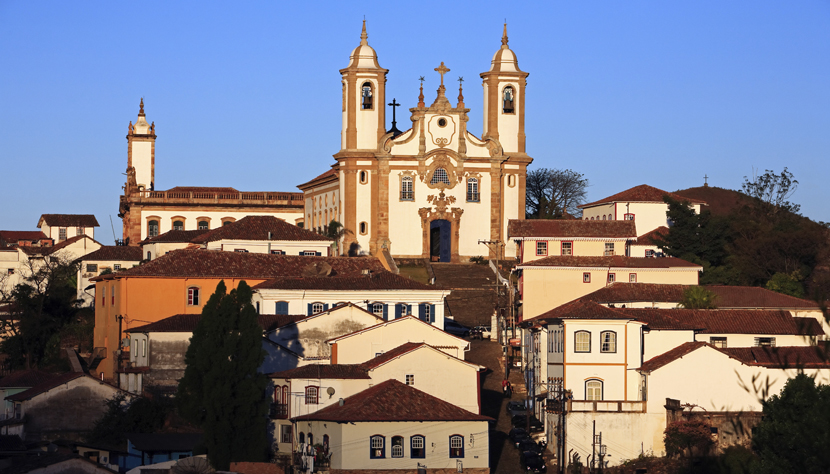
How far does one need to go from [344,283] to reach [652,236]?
77.5 ft

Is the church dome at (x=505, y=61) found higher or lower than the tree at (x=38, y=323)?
higher

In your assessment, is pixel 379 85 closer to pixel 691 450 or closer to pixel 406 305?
pixel 406 305

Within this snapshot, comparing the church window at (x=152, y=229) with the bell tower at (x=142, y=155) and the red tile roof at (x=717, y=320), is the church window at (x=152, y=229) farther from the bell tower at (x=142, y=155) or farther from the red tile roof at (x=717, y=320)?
the red tile roof at (x=717, y=320)

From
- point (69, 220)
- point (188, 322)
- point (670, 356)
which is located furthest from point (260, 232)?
point (69, 220)

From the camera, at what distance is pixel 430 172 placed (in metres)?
81.4

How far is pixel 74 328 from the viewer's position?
69.2m

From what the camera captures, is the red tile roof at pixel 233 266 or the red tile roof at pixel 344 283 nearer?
the red tile roof at pixel 344 283

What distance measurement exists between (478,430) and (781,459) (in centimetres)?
1098

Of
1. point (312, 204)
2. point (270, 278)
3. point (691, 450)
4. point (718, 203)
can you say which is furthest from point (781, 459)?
point (718, 203)

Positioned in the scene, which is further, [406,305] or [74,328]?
[74,328]

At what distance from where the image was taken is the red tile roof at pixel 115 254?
82688mm

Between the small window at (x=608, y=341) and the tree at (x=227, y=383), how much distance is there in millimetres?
13443

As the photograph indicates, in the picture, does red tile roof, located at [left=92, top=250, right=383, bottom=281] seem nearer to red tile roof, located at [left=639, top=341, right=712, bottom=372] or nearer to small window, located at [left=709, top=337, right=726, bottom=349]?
red tile roof, located at [left=639, top=341, right=712, bottom=372]

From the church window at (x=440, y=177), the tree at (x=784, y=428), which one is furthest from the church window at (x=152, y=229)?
the tree at (x=784, y=428)
